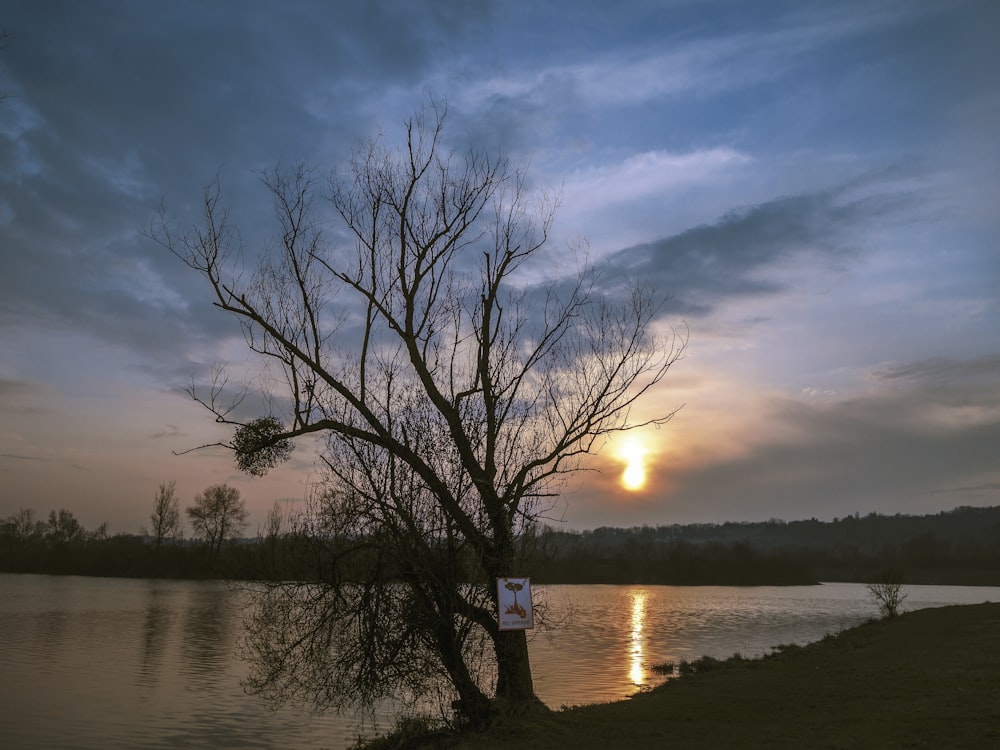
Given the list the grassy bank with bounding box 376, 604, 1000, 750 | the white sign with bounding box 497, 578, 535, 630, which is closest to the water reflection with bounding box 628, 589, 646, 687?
the grassy bank with bounding box 376, 604, 1000, 750

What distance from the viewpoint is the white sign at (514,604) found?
37.9 ft

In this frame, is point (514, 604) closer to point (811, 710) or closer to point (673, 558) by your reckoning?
point (811, 710)

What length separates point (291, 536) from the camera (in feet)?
40.6

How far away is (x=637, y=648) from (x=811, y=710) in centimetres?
2321

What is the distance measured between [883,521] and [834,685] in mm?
188368

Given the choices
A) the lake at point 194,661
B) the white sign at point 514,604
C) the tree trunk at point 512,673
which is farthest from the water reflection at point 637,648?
the white sign at point 514,604

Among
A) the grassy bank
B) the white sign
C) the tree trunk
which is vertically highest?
the white sign

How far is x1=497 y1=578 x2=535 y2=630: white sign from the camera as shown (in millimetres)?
A: 11539

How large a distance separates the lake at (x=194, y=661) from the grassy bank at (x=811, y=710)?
2.16 m

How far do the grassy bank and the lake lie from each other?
2158 millimetres

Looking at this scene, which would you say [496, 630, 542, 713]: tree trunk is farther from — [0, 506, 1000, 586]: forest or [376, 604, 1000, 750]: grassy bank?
[0, 506, 1000, 586]: forest

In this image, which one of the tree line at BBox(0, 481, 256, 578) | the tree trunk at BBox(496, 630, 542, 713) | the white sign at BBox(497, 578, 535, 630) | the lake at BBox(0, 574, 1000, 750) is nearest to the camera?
the white sign at BBox(497, 578, 535, 630)

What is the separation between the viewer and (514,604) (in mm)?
11711

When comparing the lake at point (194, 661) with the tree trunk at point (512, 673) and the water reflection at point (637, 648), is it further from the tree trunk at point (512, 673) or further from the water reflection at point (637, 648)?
the tree trunk at point (512, 673)
